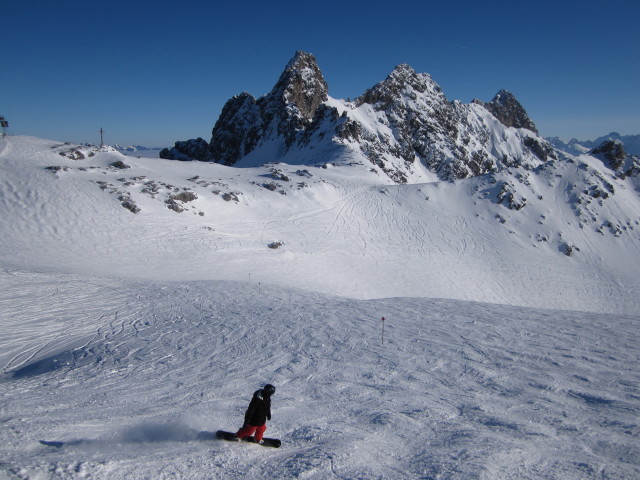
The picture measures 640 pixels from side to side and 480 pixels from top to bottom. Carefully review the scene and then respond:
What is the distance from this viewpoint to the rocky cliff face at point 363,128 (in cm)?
7588

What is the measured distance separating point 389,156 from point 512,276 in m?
48.7

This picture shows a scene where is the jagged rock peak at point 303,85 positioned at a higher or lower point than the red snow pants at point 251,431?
higher

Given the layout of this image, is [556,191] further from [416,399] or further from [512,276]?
[416,399]

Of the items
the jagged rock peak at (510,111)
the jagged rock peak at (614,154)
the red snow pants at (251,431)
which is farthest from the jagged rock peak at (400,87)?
the red snow pants at (251,431)

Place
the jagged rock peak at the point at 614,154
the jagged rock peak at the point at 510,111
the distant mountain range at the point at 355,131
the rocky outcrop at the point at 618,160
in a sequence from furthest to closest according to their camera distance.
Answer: the jagged rock peak at the point at 510,111, the distant mountain range at the point at 355,131, the jagged rock peak at the point at 614,154, the rocky outcrop at the point at 618,160

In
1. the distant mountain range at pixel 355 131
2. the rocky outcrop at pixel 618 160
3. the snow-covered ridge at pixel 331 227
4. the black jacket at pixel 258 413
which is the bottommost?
the black jacket at pixel 258 413

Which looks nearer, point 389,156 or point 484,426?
point 484,426

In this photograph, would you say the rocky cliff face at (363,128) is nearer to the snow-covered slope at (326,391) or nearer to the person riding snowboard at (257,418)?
the snow-covered slope at (326,391)

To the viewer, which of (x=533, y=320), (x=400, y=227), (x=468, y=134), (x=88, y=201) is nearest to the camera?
(x=533, y=320)

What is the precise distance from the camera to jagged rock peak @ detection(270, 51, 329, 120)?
290 ft

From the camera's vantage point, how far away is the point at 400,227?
136 ft

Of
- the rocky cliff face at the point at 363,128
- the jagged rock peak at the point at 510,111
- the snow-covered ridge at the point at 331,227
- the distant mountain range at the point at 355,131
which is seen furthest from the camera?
the jagged rock peak at the point at 510,111

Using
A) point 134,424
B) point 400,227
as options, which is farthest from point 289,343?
point 400,227

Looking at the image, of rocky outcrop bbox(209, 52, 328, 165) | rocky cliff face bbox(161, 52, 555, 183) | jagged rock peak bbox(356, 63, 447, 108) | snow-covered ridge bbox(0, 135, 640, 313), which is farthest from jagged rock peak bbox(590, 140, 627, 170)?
rocky outcrop bbox(209, 52, 328, 165)
